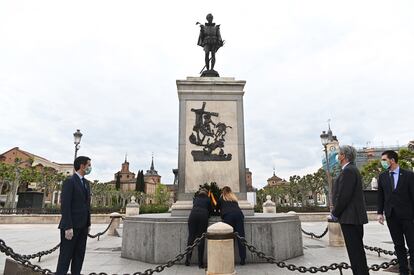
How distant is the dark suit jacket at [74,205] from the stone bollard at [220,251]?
2097 mm

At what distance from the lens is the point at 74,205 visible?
4.85m

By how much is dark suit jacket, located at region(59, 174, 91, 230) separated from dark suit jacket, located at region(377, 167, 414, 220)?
5115 mm

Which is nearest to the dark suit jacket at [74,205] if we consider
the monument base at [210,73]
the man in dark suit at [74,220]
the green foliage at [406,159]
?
the man in dark suit at [74,220]

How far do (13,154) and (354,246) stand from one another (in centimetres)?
9307

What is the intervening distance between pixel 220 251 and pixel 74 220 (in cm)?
239

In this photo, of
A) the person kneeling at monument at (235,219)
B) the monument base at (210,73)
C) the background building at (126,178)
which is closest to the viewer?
the person kneeling at monument at (235,219)

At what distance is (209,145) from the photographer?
29.9ft

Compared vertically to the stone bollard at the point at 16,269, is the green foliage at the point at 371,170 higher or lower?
higher

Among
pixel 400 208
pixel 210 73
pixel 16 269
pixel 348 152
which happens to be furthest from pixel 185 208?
pixel 400 208

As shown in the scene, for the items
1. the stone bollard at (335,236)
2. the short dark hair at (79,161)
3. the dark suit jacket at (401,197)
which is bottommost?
the stone bollard at (335,236)

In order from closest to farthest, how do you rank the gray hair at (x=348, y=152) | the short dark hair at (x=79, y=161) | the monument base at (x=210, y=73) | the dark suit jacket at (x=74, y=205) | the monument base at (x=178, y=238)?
the dark suit jacket at (x=74, y=205) < the gray hair at (x=348, y=152) < the short dark hair at (x=79, y=161) < the monument base at (x=178, y=238) < the monument base at (x=210, y=73)

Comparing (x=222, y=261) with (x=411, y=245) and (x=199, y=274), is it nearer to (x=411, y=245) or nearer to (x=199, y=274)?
(x=199, y=274)

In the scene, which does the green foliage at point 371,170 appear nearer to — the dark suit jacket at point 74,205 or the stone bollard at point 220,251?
the stone bollard at point 220,251

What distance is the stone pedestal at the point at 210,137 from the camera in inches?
347
